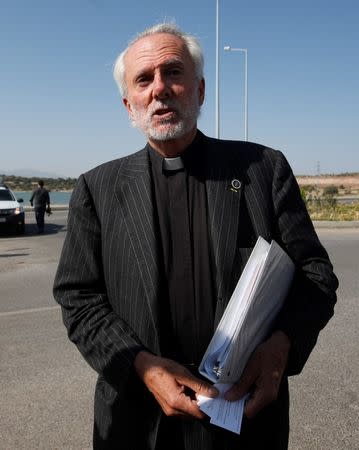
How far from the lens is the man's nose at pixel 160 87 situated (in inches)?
70.5

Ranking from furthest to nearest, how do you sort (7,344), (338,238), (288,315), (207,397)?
(338,238) < (7,344) < (288,315) < (207,397)

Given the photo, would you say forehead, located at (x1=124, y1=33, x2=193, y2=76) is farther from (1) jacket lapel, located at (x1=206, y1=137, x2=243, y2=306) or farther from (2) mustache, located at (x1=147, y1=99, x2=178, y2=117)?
(1) jacket lapel, located at (x1=206, y1=137, x2=243, y2=306)

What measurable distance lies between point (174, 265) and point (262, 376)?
0.48 meters

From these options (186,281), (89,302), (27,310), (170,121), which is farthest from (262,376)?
(27,310)

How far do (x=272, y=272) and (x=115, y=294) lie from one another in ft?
1.91

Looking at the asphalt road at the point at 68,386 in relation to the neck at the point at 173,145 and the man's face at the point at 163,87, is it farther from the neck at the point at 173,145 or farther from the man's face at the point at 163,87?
the man's face at the point at 163,87

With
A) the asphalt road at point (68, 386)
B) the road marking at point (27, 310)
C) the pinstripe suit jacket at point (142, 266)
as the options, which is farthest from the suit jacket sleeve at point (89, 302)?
the road marking at point (27, 310)

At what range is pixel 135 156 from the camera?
6.45ft

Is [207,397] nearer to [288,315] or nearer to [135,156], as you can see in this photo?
[288,315]

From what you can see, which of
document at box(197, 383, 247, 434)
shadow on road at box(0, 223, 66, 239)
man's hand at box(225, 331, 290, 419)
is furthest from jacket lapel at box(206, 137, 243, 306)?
shadow on road at box(0, 223, 66, 239)

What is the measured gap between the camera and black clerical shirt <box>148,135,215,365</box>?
5.66 ft

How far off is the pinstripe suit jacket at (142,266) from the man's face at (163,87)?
17 centimetres

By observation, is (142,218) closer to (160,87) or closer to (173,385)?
(160,87)

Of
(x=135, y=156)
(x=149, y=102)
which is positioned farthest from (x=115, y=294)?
(x=149, y=102)
